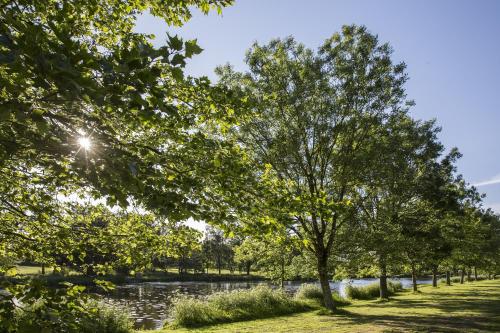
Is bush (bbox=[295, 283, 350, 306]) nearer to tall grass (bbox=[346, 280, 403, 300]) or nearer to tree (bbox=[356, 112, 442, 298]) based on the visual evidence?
tree (bbox=[356, 112, 442, 298])

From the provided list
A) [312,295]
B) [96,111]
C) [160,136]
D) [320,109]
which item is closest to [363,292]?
[312,295]

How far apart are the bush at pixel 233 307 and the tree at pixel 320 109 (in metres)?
3.84

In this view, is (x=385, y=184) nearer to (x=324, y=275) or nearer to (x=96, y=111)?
(x=324, y=275)

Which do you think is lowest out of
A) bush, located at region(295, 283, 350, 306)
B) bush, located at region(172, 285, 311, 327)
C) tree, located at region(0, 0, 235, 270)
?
bush, located at region(295, 283, 350, 306)

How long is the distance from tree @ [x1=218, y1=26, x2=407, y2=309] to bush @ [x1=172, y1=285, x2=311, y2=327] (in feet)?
12.6

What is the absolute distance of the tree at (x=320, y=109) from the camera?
1964 centimetres

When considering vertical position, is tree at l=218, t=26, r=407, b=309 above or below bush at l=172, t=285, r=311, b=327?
above

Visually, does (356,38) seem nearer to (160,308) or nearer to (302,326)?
(302,326)

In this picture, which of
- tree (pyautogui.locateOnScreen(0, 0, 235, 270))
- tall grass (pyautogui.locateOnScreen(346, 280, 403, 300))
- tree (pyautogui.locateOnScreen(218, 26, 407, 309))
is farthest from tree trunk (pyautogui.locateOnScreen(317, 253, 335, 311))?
tree (pyautogui.locateOnScreen(0, 0, 235, 270))

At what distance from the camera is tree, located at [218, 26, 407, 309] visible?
19.6m

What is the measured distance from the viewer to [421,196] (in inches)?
1284

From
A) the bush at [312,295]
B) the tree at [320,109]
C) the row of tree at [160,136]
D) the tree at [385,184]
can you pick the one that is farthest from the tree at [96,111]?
the bush at [312,295]

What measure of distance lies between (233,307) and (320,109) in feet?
41.5

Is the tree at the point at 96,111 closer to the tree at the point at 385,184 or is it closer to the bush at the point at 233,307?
the bush at the point at 233,307
